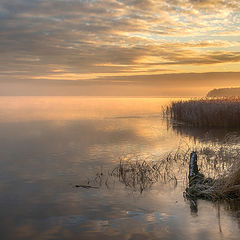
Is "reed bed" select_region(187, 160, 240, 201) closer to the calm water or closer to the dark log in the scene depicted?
the calm water

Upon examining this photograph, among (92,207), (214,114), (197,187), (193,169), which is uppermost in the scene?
Answer: (214,114)

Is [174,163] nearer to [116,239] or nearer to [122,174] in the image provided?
[122,174]

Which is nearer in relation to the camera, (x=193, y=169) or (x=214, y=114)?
(x=193, y=169)

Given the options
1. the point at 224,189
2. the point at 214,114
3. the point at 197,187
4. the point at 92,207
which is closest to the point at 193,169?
the point at 197,187

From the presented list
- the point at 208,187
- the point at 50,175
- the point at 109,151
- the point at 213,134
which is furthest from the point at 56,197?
the point at 213,134

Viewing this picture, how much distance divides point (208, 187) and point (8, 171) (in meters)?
9.04

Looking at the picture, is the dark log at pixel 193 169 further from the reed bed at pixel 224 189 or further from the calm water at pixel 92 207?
the reed bed at pixel 224 189

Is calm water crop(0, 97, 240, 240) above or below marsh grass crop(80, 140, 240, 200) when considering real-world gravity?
below

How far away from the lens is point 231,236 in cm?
785

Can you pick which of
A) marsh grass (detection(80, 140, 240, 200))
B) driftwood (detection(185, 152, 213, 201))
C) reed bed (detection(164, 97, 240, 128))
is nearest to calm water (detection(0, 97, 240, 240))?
marsh grass (detection(80, 140, 240, 200))

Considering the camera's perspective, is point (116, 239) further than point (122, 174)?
No

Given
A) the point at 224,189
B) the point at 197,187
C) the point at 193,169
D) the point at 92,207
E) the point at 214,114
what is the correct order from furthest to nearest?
the point at 214,114 < the point at 193,169 < the point at 197,187 < the point at 224,189 < the point at 92,207

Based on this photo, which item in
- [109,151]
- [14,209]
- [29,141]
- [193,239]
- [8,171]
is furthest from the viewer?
[29,141]

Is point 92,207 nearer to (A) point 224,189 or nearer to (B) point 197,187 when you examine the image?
(B) point 197,187
